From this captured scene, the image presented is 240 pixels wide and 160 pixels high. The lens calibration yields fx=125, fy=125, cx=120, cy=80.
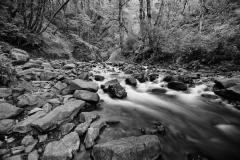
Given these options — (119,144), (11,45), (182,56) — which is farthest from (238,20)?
(11,45)

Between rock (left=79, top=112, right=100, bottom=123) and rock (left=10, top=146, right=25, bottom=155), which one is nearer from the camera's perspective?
rock (left=10, top=146, right=25, bottom=155)

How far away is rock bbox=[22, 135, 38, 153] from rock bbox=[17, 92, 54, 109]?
3.36 ft

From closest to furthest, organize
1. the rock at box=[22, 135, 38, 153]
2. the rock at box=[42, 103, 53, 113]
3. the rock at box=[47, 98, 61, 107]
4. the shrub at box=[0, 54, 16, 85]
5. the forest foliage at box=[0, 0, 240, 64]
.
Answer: the rock at box=[22, 135, 38, 153] < the rock at box=[42, 103, 53, 113] < the rock at box=[47, 98, 61, 107] < the shrub at box=[0, 54, 16, 85] < the forest foliage at box=[0, 0, 240, 64]

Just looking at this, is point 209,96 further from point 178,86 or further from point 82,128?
point 82,128

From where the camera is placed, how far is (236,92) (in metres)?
3.63

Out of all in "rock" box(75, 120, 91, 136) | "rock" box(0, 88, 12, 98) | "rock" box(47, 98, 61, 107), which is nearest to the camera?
"rock" box(75, 120, 91, 136)

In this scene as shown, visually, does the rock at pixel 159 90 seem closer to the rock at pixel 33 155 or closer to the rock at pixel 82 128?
the rock at pixel 82 128

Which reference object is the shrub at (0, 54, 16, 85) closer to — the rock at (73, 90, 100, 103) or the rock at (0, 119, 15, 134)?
the rock at (0, 119, 15, 134)

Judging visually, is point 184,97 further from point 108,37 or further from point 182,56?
point 108,37

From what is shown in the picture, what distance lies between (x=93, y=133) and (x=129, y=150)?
0.84 meters

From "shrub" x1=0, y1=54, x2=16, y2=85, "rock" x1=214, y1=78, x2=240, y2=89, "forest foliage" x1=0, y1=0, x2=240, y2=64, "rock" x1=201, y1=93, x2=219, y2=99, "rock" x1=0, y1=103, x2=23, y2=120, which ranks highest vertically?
"forest foliage" x1=0, y1=0, x2=240, y2=64

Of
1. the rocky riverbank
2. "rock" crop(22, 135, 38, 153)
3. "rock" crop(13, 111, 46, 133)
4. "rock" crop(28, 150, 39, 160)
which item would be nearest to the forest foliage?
the rocky riverbank

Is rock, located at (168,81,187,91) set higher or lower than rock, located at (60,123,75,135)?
higher

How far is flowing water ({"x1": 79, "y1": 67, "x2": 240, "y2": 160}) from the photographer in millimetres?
2414
